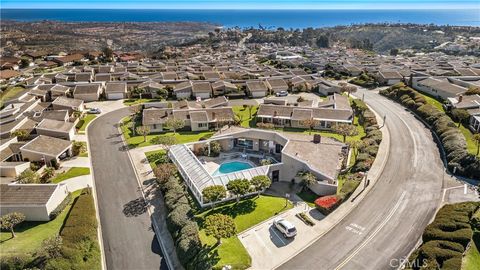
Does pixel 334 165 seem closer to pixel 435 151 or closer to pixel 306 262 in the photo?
pixel 306 262

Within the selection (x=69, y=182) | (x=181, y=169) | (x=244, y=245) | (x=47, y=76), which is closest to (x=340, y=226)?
(x=244, y=245)

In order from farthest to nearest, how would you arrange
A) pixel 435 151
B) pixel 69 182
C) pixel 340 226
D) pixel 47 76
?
pixel 47 76 → pixel 435 151 → pixel 69 182 → pixel 340 226

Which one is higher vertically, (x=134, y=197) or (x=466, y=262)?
(x=466, y=262)

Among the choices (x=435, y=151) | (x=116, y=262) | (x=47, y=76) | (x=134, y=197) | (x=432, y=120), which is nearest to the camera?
(x=116, y=262)

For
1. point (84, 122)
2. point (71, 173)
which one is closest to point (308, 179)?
point (71, 173)

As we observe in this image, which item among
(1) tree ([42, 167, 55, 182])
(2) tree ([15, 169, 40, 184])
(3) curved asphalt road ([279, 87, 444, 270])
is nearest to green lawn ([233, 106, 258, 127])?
(3) curved asphalt road ([279, 87, 444, 270])
